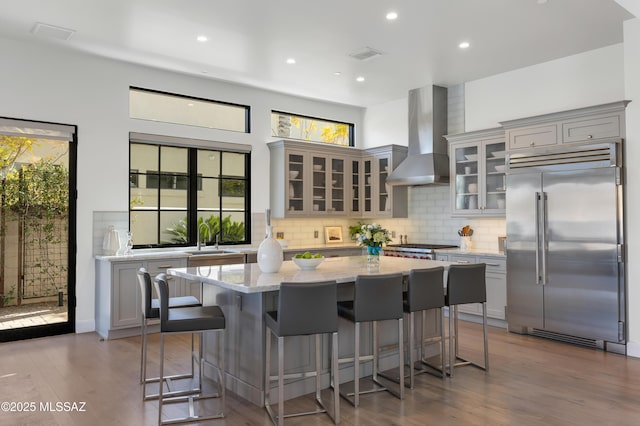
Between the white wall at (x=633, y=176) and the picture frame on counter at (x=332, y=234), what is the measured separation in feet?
14.7

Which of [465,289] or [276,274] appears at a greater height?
[276,274]

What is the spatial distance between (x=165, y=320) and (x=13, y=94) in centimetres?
376

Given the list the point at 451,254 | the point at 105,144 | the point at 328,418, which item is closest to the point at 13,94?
the point at 105,144

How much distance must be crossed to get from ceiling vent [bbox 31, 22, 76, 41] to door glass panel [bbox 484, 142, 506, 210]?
5.17 m

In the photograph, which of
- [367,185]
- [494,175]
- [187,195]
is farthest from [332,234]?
[494,175]

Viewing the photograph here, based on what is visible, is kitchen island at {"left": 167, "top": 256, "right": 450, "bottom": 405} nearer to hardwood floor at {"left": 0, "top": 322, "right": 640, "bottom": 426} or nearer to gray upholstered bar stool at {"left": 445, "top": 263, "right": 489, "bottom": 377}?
hardwood floor at {"left": 0, "top": 322, "right": 640, "bottom": 426}

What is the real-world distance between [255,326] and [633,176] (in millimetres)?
4020

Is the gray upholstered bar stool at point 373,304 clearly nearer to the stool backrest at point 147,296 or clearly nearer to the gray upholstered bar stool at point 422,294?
the gray upholstered bar stool at point 422,294

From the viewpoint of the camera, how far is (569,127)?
534 centimetres

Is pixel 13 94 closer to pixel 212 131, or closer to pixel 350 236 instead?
pixel 212 131

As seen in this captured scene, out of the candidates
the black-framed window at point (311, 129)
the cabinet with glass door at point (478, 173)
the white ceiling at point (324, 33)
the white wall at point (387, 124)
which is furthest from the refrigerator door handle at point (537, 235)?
the black-framed window at point (311, 129)

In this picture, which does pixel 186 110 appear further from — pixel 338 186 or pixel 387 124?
pixel 387 124

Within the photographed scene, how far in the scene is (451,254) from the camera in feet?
21.5

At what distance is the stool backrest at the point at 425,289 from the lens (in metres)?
3.99
